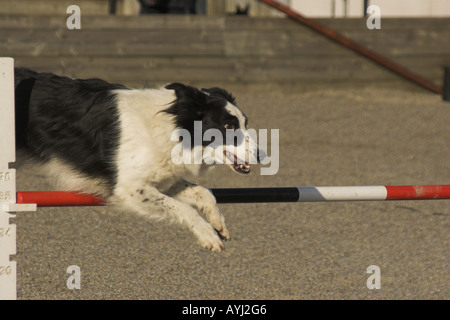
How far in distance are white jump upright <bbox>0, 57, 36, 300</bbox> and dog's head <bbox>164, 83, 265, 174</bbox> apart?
1.05 metres

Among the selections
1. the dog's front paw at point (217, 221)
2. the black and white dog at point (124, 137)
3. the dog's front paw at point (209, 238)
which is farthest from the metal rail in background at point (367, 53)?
the dog's front paw at point (209, 238)

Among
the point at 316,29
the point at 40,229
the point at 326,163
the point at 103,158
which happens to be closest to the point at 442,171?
the point at 326,163

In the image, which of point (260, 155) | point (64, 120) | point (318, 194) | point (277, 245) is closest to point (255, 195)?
point (260, 155)

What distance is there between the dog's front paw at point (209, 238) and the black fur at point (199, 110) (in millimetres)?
572

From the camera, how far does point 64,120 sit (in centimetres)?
436

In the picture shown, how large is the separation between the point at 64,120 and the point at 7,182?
37.3 inches

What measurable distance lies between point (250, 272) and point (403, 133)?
5.67m

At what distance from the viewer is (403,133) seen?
10.4 meters

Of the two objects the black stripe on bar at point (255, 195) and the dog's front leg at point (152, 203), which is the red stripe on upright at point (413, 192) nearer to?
the black stripe on bar at point (255, 195)

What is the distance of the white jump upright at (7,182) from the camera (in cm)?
343

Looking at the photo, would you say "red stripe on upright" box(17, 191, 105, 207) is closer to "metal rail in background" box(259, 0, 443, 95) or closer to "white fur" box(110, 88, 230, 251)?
"white fur" box(110, 88, 230, 251)

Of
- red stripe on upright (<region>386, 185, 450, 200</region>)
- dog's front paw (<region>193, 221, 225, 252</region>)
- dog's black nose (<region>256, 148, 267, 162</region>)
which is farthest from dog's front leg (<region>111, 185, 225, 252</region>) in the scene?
red stripe on upright (<region>386, 185, 450, 200</region>)

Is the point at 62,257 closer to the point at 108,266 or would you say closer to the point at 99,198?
the point at 108,266

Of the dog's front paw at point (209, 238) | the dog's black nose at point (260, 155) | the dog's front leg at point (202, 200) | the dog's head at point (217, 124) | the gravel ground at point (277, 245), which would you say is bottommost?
the gravel ground at point (277, 245)
